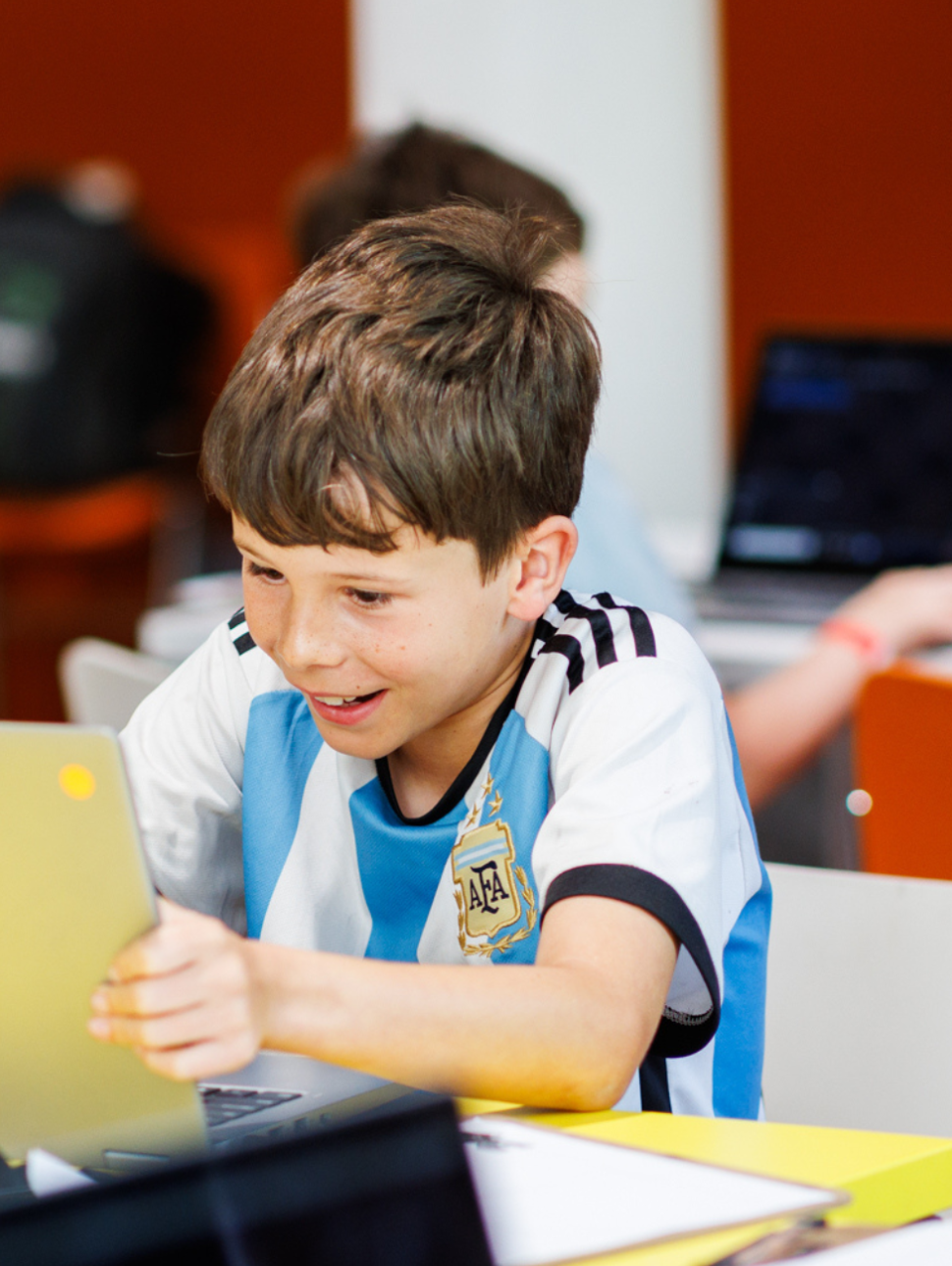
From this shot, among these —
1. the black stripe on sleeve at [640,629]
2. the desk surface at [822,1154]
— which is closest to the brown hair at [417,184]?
the black stripe on sleeve at [640,629]

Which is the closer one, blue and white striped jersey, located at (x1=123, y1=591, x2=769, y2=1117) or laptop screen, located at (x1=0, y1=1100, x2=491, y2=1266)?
laptop screen, located at (x1=0, y1=1100, x2=491, y2=1266)

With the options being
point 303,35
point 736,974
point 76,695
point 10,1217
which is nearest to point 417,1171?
point 10,1217

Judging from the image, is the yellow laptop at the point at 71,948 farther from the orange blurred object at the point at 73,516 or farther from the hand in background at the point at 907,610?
the orange blurred object at the point at 73,516

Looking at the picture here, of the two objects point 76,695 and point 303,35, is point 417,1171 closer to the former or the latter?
point 76,695

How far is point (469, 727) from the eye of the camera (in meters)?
1.00

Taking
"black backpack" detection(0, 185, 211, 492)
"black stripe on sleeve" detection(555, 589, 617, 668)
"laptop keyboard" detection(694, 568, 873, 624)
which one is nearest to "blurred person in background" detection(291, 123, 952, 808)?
"laptop keyboard" detection(694, 568, 873, 624)

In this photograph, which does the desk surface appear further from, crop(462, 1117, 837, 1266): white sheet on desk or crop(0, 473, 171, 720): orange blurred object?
crop(0, 473, 171, 720): orange blurred object

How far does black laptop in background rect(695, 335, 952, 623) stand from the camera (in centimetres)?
230

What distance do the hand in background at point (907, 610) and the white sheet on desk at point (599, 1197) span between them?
128 cm

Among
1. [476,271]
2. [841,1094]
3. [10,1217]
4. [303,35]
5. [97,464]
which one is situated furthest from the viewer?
[303,35]

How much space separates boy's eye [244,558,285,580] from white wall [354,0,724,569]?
90.9 inches

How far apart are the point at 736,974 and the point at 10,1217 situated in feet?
1.88

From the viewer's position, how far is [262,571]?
919 mm

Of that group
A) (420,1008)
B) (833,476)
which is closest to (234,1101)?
(420,1008)
